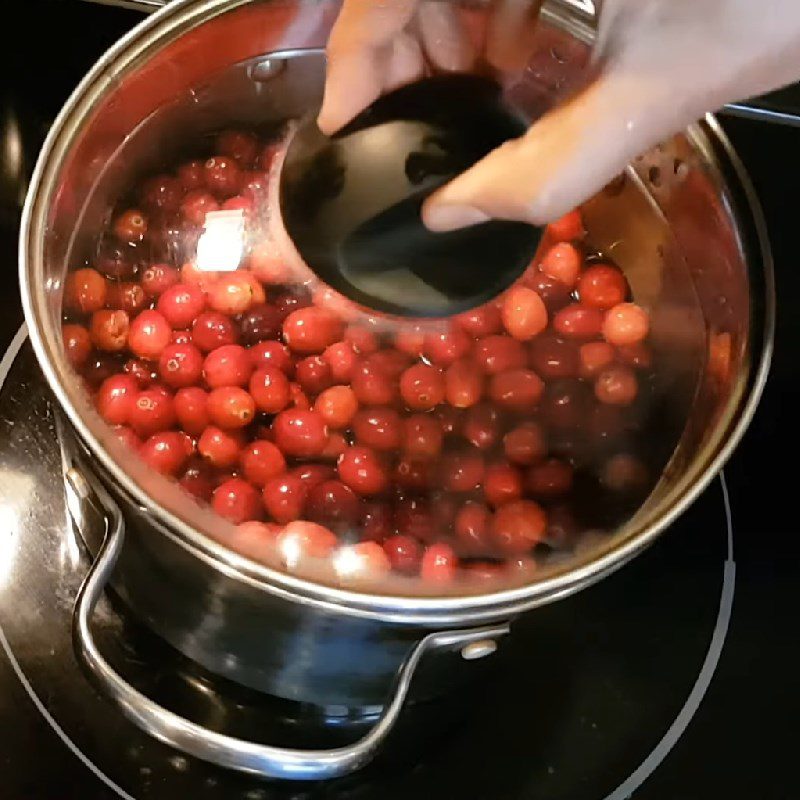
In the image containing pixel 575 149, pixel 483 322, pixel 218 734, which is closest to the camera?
pixel 575 149

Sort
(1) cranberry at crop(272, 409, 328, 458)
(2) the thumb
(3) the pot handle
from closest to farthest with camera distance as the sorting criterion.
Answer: (2) the thumb, (3) the pot handle, (1) cranberry at crop(272, 409, 328, 458)

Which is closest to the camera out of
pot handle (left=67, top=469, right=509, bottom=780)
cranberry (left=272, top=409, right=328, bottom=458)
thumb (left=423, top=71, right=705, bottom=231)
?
thumb (left=423, top=71, right=705, bottom=231)

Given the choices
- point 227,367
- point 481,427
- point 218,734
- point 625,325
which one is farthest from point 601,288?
point 218,734

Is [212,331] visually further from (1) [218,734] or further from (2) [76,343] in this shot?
(1) [218,734]

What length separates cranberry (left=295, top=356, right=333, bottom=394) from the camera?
0.62 metres

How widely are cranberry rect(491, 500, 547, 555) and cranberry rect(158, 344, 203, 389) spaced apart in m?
0.20

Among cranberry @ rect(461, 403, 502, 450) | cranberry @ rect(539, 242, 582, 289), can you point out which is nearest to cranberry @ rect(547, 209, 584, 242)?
cranberry @ rect(539, 242, 582, 289)

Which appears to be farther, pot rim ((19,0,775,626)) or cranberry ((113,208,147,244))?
cranberry ((113,208,147,244))

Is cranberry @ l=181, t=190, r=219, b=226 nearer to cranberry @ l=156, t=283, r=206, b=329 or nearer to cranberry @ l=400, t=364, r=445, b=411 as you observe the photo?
cranberry @ l=156, t=283, r=206, b=329

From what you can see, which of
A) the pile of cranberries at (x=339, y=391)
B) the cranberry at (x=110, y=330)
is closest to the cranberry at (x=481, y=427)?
the pile of cranberries at (x=339, y=391)

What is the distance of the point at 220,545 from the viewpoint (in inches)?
19.0

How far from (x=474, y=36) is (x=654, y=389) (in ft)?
0.77

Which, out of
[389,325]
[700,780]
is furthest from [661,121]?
[700,780]

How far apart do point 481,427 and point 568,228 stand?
146 millimetres
